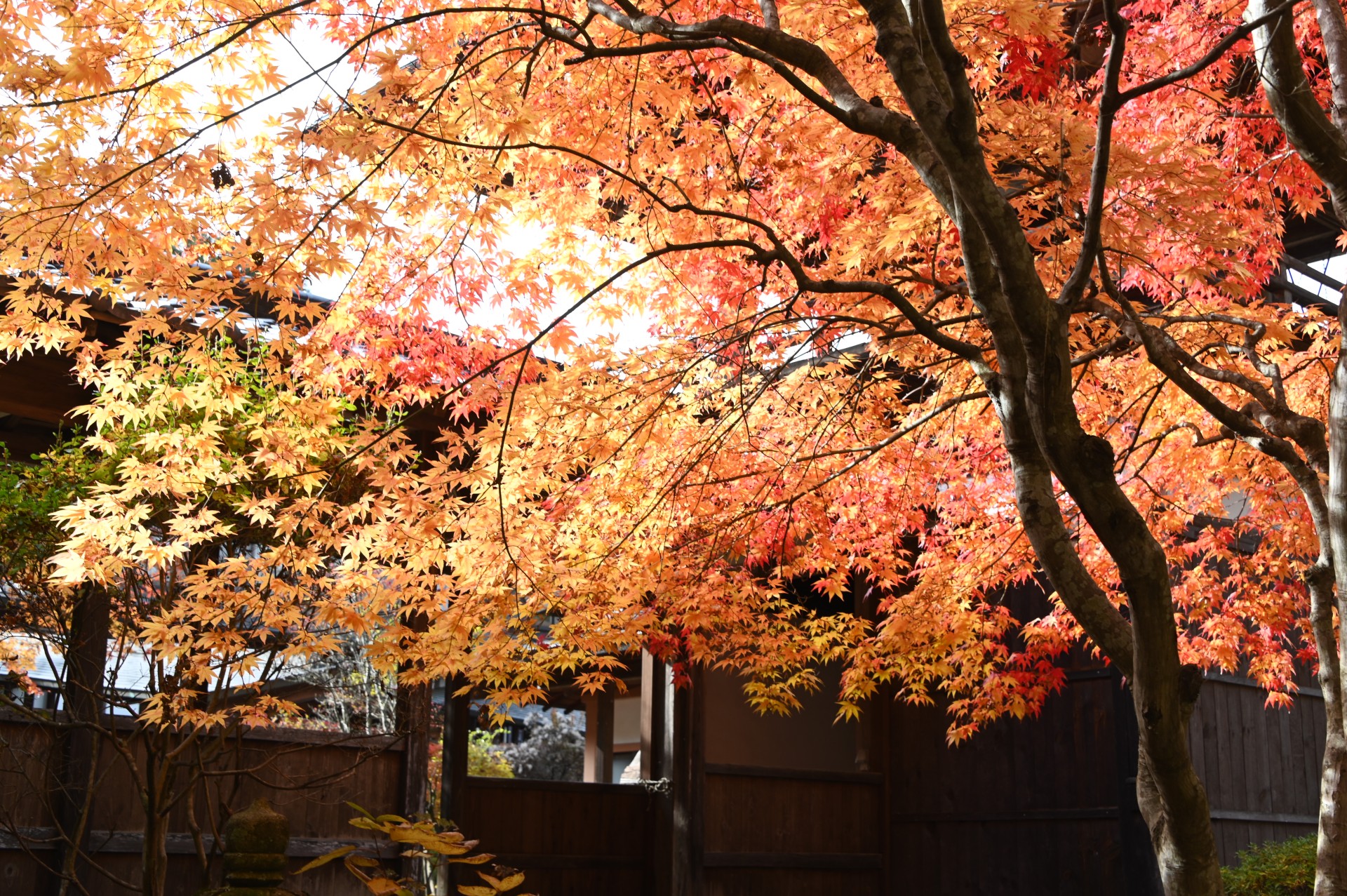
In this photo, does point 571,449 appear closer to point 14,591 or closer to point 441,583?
point 441,583

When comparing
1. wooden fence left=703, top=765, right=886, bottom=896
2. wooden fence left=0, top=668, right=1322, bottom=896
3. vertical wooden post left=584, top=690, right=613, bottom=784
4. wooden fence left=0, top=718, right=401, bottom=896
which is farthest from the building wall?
wooden fence left=0, top=718, right=401, bottom=896

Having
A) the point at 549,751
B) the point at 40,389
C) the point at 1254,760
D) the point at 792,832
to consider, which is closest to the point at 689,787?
the point at 792,832

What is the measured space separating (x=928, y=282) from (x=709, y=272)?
2.23 m

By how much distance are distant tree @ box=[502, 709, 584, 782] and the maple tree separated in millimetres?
11858

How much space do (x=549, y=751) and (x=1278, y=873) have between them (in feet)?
43.2

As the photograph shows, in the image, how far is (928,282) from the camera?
4.19 m

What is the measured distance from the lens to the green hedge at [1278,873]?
7113mm

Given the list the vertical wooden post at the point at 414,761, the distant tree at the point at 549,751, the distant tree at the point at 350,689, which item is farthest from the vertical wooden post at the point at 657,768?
the distant tree at the point at 549,751

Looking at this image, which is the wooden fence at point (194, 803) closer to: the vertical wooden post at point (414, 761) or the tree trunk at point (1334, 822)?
the vertical wooden post at point (414, 761)

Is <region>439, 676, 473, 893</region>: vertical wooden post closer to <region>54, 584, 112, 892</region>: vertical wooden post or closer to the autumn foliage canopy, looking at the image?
the autumn foliage canopy

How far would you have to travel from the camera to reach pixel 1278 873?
23.7ft

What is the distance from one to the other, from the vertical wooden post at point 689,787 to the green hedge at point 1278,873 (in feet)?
11.5

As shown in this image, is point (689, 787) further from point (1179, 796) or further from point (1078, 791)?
point (1179, 796)

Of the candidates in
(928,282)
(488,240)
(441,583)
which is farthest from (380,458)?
(928,282)
